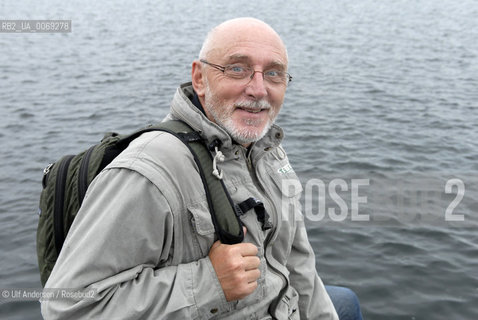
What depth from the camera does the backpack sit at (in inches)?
97.1

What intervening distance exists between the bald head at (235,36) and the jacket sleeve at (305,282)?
4.18 feet

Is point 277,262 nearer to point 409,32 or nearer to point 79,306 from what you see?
point 79,306

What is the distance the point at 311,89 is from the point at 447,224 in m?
8.99

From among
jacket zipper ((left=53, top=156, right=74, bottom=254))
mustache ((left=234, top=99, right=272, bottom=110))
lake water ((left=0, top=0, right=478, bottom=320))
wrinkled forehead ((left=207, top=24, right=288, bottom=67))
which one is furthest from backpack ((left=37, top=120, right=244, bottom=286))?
lake water ((left=0, top=0, right=478, bottom=320))

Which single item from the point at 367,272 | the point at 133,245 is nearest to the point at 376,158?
the point at 367,272

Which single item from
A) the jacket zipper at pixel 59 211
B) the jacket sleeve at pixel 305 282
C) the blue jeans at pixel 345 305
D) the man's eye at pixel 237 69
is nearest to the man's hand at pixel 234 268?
the jacket zipper at pixel 59 211

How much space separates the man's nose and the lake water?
4225mm

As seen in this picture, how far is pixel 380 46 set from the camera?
21.8m

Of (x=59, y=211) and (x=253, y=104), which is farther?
(x=253, y=104)

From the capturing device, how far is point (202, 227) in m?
2.40

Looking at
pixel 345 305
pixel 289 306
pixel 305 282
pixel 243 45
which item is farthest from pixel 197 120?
pixel 345 305

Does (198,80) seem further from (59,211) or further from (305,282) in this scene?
(305,282)

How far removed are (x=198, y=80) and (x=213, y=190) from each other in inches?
34.0

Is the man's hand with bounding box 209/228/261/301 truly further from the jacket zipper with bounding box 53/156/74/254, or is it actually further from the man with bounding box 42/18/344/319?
the jacket zipper with bounding box 53/156/74/254
